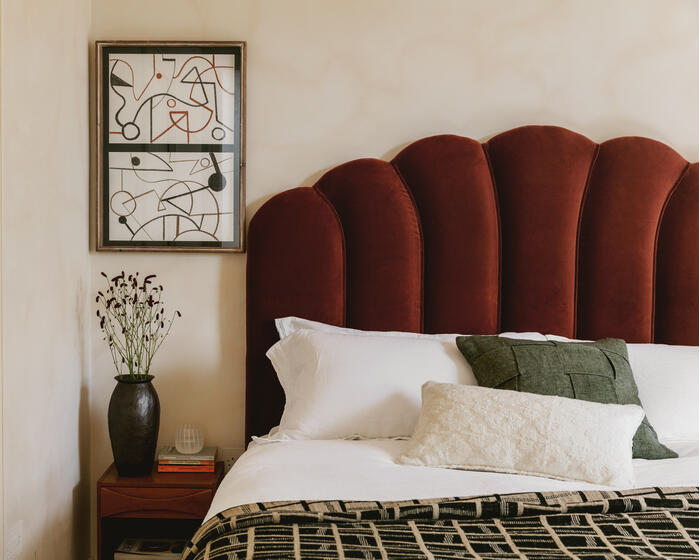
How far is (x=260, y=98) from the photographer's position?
2.53 metres

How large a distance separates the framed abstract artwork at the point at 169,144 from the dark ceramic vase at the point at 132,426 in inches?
22.0

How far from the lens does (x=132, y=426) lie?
2279mm

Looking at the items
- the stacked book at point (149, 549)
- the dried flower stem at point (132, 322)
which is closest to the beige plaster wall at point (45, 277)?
the dried flower stem at point (132, 322)

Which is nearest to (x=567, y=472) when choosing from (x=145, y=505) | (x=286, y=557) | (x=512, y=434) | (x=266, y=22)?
(x=512, y=434)

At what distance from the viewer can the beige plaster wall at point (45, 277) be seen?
1.89m

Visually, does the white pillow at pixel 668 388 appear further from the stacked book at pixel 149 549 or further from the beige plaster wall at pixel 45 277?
the beige plaster wall at pixel 45 277

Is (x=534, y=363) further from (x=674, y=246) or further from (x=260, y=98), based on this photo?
(x=260, y=98)

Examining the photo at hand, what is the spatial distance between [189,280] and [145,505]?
84 cm

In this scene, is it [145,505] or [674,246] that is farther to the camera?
[674,246]

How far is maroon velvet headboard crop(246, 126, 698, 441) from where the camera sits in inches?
95.8

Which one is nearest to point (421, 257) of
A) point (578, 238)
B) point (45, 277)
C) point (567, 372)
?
point (578, 238)

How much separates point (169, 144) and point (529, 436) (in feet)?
5.51

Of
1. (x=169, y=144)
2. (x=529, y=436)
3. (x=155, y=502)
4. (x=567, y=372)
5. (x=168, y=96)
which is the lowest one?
(x=155, y=502)

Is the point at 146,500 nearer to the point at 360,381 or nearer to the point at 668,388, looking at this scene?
the point at 360,381
